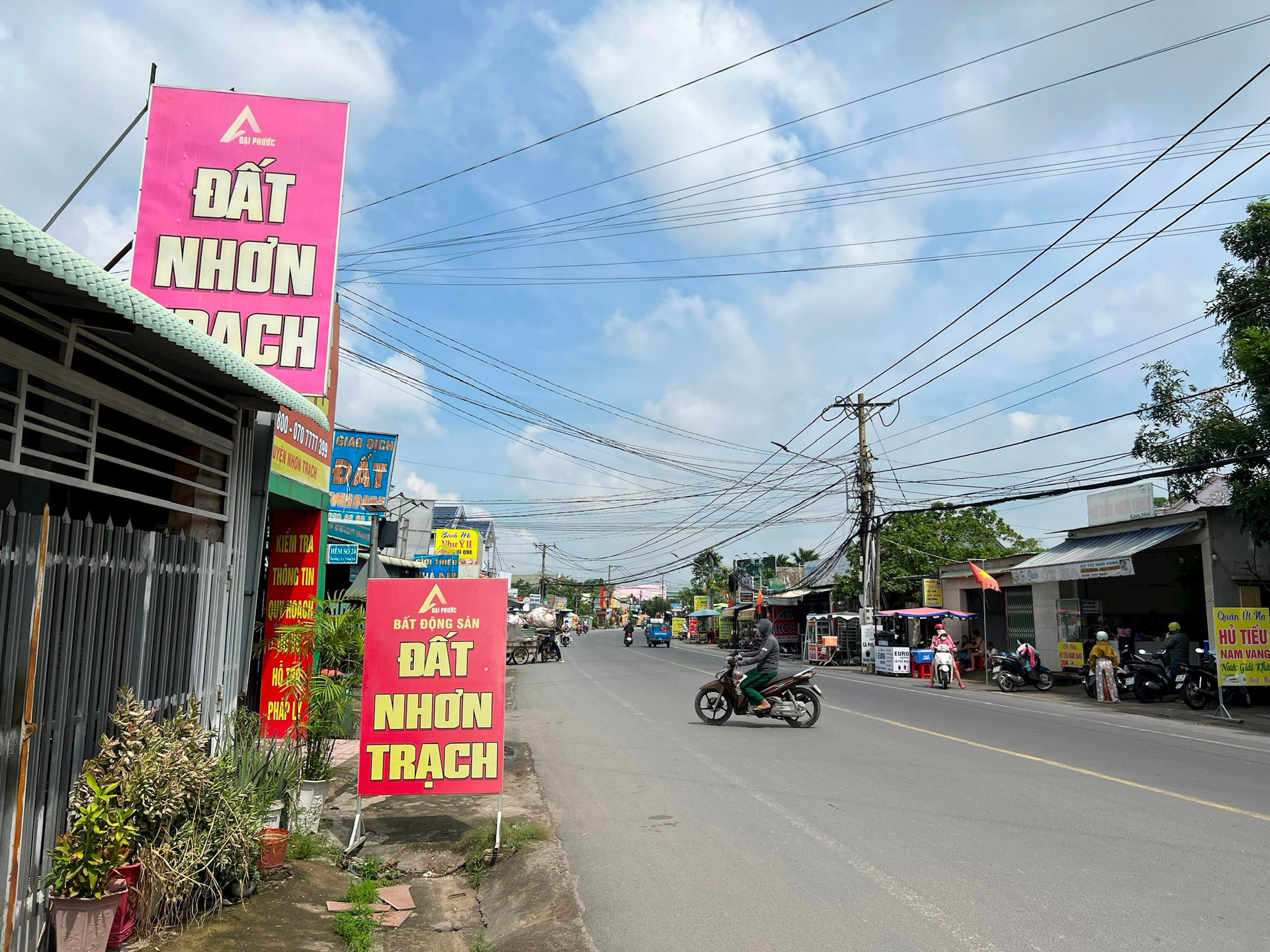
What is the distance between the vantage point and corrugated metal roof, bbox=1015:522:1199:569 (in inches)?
875

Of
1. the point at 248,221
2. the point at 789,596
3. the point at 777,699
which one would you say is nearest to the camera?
the point at 248,221

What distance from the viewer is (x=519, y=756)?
11484 millimetres

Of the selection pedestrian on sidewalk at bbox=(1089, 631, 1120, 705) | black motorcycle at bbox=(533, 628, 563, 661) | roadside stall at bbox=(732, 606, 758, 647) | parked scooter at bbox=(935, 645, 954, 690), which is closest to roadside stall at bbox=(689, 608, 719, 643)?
roadside stall at bbox=(732, 606, 758, 647)

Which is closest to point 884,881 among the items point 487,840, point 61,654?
point 487,840

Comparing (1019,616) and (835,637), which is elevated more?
(1019,616)

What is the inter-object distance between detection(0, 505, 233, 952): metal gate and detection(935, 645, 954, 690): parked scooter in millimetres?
21625

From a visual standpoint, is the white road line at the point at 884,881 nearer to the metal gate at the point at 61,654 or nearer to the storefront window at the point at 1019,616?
the metal gate at the point at 61,654

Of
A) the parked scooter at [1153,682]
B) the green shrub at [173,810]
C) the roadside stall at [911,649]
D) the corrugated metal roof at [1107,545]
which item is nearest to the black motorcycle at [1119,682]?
the parked scooter at [1153,682]

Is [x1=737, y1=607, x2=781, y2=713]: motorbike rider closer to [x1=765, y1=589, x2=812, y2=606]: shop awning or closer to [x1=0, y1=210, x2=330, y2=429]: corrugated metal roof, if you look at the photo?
[x1=0, y1=210, x2=330, y2=429]: corrugated metal roof

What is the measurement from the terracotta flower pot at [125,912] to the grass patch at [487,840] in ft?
8.18

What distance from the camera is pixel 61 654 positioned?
4.56 meters

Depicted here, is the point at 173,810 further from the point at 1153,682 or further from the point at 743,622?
the point at 743,622

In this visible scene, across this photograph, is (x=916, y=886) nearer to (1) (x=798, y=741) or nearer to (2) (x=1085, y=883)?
(2) (x=1085, y=883)

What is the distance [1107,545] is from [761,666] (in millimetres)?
15179
